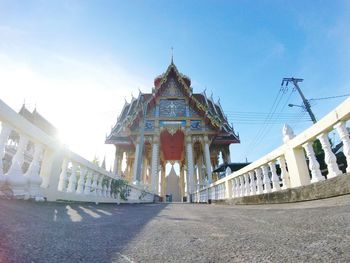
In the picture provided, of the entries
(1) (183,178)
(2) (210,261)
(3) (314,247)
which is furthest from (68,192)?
(1) (183,178)

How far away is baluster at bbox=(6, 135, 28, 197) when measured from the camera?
9.63 ft

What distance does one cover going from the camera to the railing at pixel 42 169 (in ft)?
9.08

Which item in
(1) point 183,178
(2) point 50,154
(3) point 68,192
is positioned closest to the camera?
(2) point 50,154

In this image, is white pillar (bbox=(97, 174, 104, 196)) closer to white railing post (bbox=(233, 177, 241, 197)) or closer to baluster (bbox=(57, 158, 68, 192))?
baluster (bbox=(57, 158, 68, 192))

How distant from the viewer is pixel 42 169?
12.8 ft

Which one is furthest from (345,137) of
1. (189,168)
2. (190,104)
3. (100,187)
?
(190,104)

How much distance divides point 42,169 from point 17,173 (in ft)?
3.11

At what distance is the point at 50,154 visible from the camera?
3.97m

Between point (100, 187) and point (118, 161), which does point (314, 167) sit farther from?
point (118, 161)

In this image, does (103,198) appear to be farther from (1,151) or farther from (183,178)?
(183,178)

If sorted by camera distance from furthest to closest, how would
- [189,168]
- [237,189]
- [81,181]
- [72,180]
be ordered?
[189,168] → [237,189] → [81,181] → [72,180]

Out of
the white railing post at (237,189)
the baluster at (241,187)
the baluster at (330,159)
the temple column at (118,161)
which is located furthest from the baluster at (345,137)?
the temple column at (118,161)

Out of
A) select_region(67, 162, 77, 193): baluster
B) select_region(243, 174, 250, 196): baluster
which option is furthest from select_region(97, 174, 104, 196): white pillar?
select_region(243, 174, 250, 196): baluster

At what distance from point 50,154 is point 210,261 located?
3835 mm
